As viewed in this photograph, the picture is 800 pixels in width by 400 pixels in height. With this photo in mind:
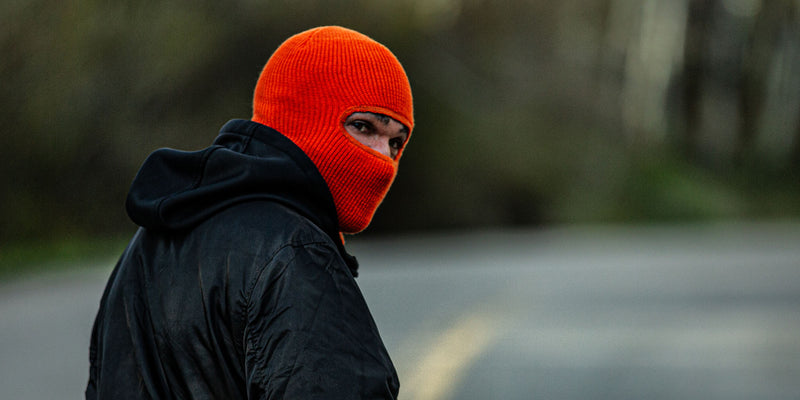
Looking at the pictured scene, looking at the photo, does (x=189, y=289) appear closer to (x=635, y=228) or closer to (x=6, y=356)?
(x=6, y=356)

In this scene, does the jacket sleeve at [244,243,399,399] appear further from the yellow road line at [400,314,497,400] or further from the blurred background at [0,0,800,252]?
the blurred background at [0,0,800,252]

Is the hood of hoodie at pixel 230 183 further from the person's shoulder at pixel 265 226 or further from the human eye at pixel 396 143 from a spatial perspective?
the human eye at pixel 396 143

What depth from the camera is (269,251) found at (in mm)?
1731

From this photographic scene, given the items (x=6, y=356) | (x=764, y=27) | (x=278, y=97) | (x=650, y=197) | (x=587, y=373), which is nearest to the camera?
(x=278, y=97)

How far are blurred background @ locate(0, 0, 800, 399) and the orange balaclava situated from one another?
4850mm

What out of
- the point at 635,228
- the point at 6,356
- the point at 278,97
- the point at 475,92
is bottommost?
the point at 635,228

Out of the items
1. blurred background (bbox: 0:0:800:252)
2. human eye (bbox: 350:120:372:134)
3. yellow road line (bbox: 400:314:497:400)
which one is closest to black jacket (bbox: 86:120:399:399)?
human eye (bbox: 350:120:372:134)

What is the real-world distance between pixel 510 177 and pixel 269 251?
2004cm

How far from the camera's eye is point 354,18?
1919cm

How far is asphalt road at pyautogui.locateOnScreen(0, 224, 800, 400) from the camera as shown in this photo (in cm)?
716

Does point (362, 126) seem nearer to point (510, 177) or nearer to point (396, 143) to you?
point (396, 143)

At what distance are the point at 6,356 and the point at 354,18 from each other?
12.4m

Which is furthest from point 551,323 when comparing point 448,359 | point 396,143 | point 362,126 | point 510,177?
point 510,177

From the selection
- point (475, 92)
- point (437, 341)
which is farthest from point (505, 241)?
point (437, 341)
